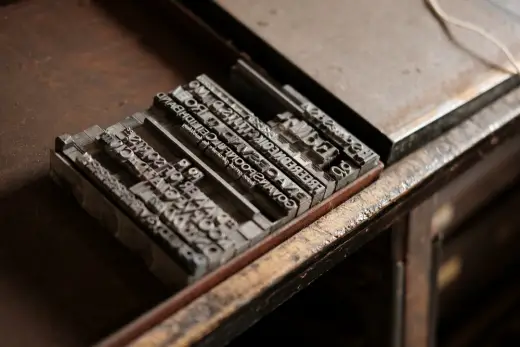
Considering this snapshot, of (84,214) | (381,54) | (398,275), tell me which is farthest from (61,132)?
(398,275)

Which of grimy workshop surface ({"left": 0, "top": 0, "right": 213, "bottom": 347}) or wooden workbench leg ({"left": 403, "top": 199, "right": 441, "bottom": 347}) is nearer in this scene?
grimy workshop surface ({"left": 0, "top": 0, "right": 213, "bottom": 347})

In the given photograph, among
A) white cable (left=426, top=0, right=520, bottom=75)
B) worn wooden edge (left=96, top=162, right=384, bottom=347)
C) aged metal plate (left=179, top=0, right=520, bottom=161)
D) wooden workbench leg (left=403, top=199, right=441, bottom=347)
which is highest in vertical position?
white cable (left=426, top=0, right=520, bottom=75)

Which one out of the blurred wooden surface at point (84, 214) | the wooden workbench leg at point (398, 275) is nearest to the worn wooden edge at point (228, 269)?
the blurred wooden surface at point (84, 214)

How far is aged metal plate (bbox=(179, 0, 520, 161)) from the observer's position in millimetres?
849

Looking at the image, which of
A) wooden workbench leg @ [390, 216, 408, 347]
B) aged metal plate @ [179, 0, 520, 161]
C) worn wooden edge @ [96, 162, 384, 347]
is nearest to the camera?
worn wooden edge @ [96, 162, 384, 347]

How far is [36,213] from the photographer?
76 centimetres

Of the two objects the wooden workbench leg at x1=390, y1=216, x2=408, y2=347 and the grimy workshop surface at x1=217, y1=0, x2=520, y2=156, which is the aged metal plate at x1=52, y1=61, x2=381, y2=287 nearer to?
the grimy workshop surface at x1=217, y1=0, x2=520, y2=156

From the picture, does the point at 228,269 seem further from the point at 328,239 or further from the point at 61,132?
the point at 61,132

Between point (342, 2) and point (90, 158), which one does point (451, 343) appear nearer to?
point (342, 2)

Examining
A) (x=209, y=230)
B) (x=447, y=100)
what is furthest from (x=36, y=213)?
(x=447, y=100)

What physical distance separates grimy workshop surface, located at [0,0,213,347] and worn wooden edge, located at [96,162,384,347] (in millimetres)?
30

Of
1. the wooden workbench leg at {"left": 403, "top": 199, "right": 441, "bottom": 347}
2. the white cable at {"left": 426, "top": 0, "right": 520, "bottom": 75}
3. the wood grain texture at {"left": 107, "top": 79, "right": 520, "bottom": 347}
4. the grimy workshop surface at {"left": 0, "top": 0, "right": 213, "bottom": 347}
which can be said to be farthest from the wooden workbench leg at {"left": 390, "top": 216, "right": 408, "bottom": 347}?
the grimy workshop surface at {"left": 0, "top": 0, "right": 213, "bottom": 347}

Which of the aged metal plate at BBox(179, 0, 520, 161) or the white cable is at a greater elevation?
the white cable

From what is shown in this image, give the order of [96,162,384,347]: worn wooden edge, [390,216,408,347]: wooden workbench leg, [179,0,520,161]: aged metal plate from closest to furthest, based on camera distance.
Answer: [96,162,384,347]: worn wooden edge, [179,0,520,161]: aged metal plate, [390,216,408,347]: wooden workbench leg
